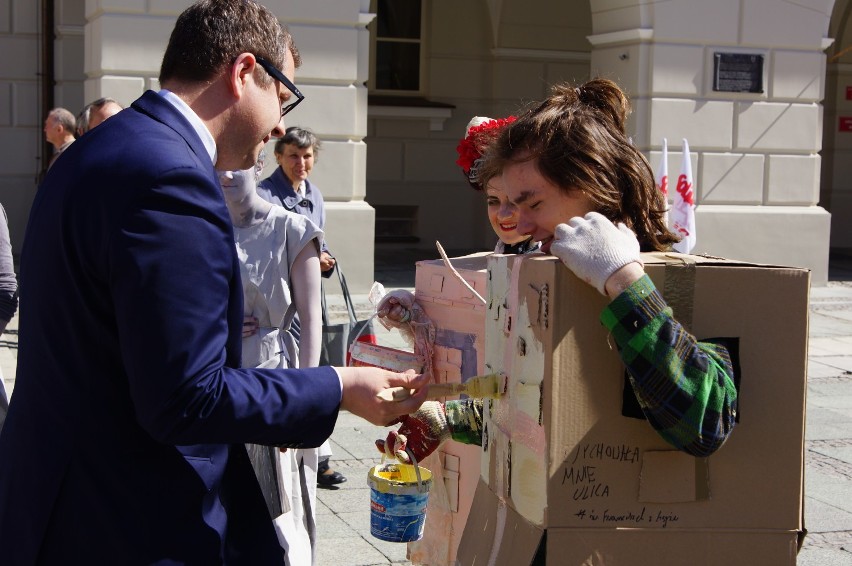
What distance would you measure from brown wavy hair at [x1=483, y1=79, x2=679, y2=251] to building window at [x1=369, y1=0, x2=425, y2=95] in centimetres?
1386

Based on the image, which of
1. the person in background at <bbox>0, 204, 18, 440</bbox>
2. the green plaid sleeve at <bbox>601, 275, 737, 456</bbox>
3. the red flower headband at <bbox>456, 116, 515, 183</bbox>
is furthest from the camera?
the person in background at <bbox>0, 204, 18, 440</bbox>

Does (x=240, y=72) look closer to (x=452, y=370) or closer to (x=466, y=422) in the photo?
(x=466, y=422)

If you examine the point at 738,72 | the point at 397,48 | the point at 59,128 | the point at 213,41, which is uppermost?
the point at 397,48

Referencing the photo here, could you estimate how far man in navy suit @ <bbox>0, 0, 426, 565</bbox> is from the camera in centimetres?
175

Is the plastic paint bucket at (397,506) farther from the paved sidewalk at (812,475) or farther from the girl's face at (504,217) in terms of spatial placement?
the paved sidewalk at (812,475)

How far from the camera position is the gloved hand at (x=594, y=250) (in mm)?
1938

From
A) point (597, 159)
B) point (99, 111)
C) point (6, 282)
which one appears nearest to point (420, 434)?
point (597, 159)

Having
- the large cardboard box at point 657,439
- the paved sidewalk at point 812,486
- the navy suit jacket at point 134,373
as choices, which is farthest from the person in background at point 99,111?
the large cardboard box at point 657,439

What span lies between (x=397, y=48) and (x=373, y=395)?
574 inches

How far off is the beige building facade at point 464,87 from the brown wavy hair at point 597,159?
850 cm

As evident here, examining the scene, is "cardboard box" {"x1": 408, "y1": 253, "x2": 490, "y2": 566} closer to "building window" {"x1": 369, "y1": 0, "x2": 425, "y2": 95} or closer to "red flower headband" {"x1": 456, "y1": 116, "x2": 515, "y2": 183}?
"red flower headband" {"x1": 456, "y1": 116, "x2": 515, "y2": 183}

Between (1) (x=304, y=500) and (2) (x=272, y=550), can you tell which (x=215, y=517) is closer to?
(2) (x=272, y=550)

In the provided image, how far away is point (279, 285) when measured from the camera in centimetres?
400

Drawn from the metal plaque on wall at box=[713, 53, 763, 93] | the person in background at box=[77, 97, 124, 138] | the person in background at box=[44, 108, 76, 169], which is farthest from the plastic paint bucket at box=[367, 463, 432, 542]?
the metal plaque on wall at box=[713, 53, 763, 93]
